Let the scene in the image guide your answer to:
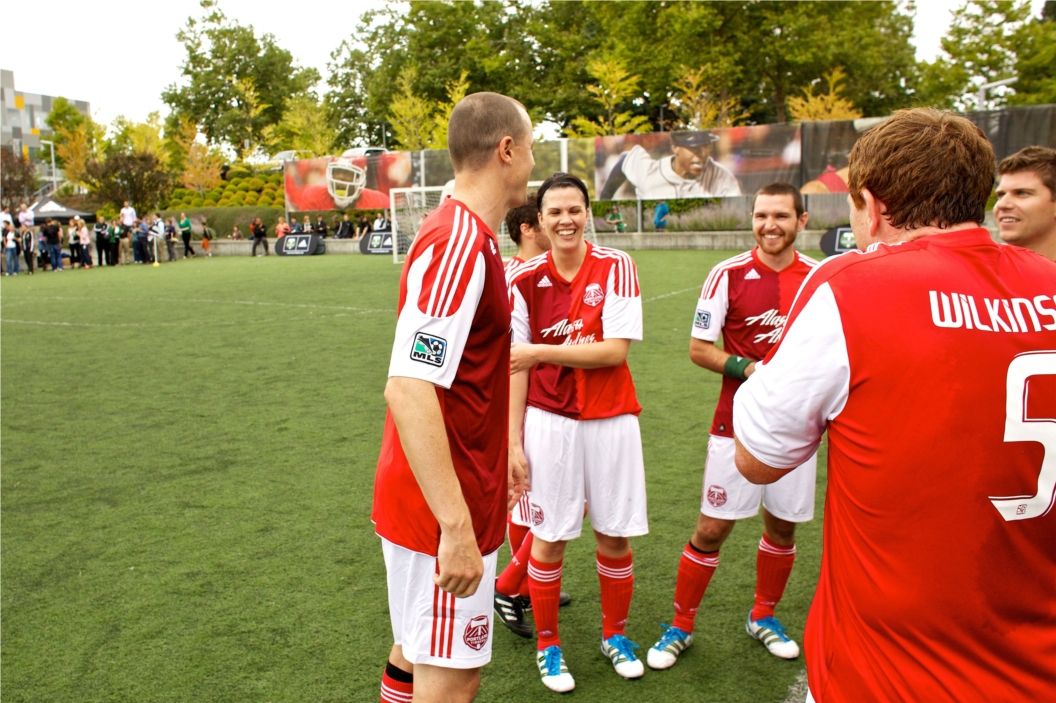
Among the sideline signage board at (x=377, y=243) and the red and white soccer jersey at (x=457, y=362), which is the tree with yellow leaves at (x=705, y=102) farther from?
the red and white soccer jersey at (x=457, y=362)

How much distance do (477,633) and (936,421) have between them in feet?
4.50

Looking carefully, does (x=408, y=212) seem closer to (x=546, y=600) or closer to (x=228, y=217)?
(x=228, y=217)

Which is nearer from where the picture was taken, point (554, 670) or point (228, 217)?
point (554, 670)

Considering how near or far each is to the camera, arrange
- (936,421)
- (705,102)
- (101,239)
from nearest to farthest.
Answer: (936,421)
(101,239)
(705,102)

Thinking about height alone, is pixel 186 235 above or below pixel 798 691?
above

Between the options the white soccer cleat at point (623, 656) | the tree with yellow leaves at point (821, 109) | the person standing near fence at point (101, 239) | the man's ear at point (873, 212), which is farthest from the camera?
the tree with yellow leaves at point (821, 109)

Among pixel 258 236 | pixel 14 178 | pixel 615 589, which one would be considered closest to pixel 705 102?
pixel 258 236

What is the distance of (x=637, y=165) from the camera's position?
27.0m

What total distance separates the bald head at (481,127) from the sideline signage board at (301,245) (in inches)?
1221

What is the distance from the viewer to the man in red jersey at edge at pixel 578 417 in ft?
12.0

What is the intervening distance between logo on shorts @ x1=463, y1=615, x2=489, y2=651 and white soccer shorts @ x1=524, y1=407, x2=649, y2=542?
132 cm

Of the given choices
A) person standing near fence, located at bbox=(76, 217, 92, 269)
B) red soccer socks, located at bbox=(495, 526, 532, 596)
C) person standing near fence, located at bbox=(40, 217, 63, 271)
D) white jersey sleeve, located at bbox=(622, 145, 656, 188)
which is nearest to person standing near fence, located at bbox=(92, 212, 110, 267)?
person standing near fence, located at bbox=(76, 217, 92, 269)

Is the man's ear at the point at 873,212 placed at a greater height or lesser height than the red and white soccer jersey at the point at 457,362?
greater

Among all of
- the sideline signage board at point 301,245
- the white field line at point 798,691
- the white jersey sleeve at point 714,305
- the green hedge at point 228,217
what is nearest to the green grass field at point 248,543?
the white field line at point 798,691
